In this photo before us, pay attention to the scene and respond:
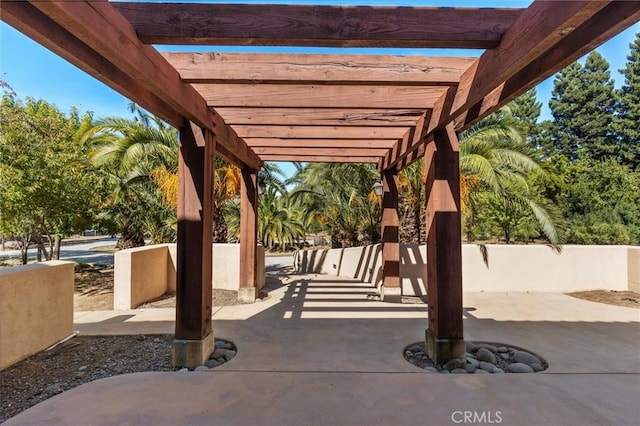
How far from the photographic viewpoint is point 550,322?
4.82m

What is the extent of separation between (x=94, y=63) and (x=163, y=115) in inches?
42.1

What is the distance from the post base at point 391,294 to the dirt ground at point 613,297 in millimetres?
3906

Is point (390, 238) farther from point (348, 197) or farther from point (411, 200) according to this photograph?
point (348, 197)

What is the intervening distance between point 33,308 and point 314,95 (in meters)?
3.91

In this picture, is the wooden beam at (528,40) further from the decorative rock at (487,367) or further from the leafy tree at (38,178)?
the leafy tree at (38,178)

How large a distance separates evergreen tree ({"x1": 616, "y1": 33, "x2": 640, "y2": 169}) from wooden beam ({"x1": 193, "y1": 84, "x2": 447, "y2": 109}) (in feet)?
94.8

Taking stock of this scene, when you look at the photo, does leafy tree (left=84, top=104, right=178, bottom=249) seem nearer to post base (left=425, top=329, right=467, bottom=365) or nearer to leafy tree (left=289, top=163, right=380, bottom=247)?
leafy tree (left=289, top=163, right=380, bottom=247)

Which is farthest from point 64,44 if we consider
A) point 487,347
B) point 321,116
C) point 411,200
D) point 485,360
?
point 411,200

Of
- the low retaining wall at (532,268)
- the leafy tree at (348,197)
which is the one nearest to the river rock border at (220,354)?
the low retaining wall at (532,268)

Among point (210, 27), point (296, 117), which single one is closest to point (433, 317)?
point (296, 117)

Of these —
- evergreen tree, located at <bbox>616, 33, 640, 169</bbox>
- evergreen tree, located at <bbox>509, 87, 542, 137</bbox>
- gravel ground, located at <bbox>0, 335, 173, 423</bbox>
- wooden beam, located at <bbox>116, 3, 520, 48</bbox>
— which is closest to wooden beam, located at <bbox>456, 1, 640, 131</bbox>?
→ wooden beam, located at <bbox>116, 3, 520, 48</bbox>

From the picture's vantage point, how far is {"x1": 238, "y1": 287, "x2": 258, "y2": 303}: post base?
6180mm

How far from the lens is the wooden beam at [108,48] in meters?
1.56

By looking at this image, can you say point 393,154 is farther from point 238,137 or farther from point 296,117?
point 238,137
